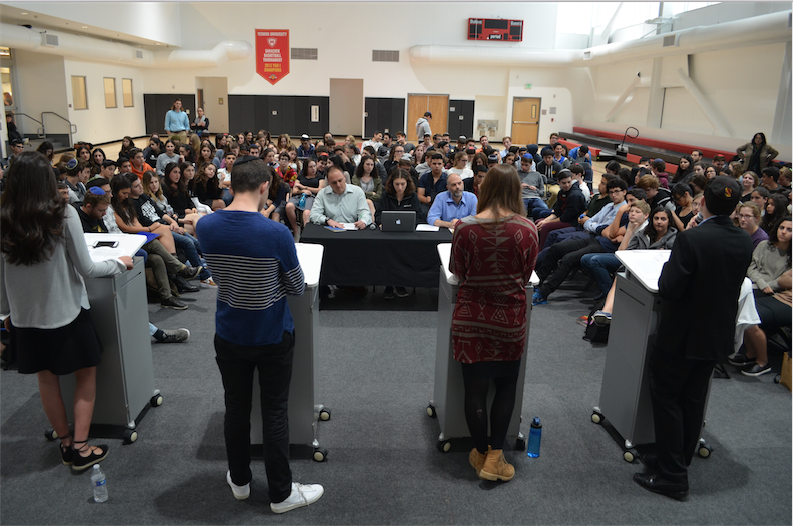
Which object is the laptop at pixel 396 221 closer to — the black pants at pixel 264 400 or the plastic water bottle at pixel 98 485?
the black pants at pixel 264 400

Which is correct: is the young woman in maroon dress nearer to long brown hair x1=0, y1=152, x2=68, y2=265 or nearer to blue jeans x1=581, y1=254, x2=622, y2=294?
long brown hair x1=0, y1=152, x2=68, y2=265

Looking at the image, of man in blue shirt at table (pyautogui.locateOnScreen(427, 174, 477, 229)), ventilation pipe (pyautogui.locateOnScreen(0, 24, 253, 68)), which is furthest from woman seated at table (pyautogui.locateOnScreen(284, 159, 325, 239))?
ventilation pipe (pyautogui.locateOnScreen(0, 24, 253, 68))

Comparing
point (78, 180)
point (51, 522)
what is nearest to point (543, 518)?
point (51, 522)

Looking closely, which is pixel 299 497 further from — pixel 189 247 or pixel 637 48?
pixel 637 48

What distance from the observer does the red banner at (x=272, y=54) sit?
60.4 feet

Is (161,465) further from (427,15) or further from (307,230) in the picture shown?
(427,15)

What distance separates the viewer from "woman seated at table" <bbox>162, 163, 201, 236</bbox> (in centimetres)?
629

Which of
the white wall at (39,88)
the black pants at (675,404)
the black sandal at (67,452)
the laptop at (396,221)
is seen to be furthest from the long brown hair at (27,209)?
the white wall at (39,88)

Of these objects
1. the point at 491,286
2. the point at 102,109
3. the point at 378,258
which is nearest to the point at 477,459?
the point at 491,286

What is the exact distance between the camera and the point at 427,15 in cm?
1867

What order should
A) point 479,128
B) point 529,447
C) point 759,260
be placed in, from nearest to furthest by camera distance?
point 529,447, point 759,260, point 479,128

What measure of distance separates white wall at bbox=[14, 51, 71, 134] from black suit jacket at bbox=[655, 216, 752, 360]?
53.8 feet

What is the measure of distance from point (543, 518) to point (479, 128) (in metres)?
18.6

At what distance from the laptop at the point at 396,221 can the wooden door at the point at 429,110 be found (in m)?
14.5
